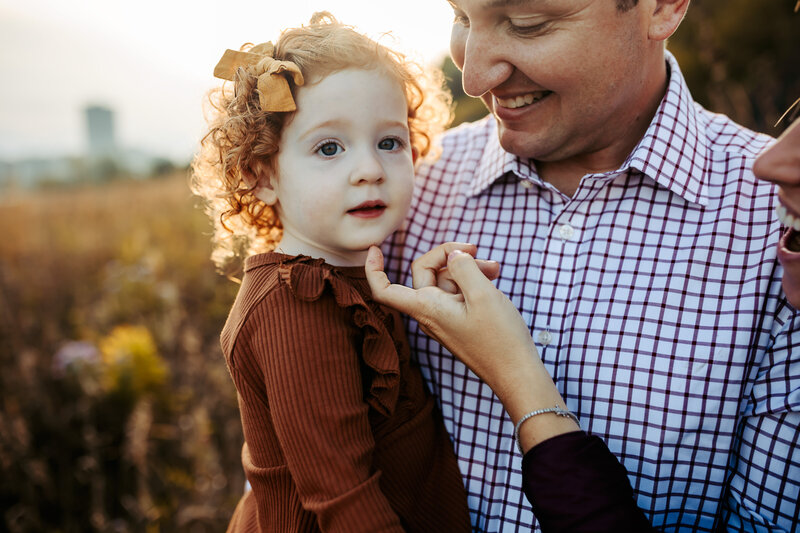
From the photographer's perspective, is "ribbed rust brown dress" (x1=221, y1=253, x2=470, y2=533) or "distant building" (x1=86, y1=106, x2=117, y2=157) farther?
"distant building" (x1=86, y1=106, x2=117, y2=157)

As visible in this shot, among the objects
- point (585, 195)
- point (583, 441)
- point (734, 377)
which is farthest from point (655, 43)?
point (583, 441)

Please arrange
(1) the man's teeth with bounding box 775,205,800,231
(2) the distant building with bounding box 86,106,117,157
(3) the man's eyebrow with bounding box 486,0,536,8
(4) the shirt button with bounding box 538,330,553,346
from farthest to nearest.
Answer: (2) the distant building with bounding box 86,106,117,157
(4) the shirt button with bounding box 538,330,553,346
(3) the man's eyebrow with bounding box 486,0,536,8
(1) the man's teeth with bounding box 775,205,800,231

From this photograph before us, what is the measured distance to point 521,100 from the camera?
5.37 feet

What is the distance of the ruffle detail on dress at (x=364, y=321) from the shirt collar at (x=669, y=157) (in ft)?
2.32

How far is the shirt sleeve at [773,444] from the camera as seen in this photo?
4.14 feet

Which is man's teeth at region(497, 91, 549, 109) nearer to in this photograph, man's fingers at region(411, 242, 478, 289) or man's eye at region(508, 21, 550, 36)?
man's eye at region(508, 21, 550, 36)

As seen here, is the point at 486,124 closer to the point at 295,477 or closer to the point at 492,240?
the point at 492,240

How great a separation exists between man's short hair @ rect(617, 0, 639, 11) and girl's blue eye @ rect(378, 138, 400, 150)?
0.71m

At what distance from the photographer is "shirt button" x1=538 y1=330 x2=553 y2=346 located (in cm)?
156

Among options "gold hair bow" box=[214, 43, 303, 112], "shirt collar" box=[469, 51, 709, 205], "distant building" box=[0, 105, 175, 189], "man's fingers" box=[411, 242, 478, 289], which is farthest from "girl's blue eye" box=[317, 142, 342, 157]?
"distant building" box=[0, 105, 175, 189]

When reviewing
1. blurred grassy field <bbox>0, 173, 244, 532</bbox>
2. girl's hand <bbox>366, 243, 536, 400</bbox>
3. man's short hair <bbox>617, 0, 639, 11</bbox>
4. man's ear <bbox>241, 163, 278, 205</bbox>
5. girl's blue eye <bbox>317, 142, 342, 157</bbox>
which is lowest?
blurred grassy field <bbox>0, 173, 244, 532</bbox>

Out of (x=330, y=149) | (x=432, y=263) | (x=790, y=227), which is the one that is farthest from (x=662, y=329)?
(x=330, y=149)

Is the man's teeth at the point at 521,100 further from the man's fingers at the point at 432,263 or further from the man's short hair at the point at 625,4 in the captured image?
the man's fingers at the point at 432,263

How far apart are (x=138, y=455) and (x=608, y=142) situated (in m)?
2.22
